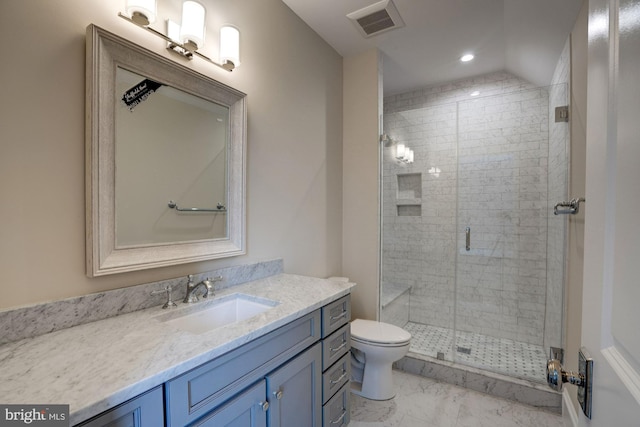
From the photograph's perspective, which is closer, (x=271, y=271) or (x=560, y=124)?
(x=271, y=271)

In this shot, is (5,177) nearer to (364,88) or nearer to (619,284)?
(619,284)

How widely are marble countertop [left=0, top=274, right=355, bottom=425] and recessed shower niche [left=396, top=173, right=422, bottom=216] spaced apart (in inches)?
90.0

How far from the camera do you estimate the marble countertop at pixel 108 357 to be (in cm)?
64

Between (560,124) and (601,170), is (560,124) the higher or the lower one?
the higher one

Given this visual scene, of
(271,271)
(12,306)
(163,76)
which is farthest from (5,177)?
(271,271)

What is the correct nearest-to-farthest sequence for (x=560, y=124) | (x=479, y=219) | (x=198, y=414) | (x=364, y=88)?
1. (x=198, y=414)
2. (x=560, y=124)
3. (x=364, y=88)
4. (x=479, y=219)

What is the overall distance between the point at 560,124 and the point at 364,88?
1568 millimetres

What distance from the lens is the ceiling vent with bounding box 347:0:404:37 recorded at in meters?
1.95

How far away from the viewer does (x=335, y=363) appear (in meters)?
1.52

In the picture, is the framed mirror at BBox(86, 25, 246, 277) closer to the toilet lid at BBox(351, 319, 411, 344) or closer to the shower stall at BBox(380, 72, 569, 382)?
the toilet lid at BBox(351, 319, 411, 344)

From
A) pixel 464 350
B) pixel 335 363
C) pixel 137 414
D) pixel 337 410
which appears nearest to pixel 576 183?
pixel 464 350

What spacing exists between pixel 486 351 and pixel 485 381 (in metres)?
0.51

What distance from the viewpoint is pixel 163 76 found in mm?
1287

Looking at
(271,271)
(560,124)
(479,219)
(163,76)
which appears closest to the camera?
(163,76)
